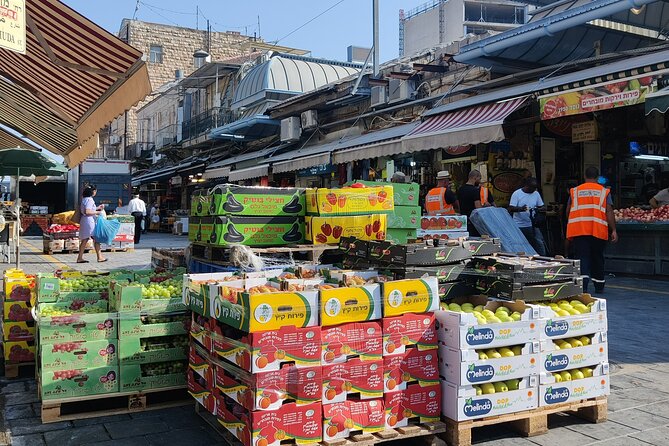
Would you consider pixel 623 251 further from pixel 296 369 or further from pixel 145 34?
pixel 145 34

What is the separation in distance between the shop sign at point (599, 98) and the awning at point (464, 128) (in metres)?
0.67

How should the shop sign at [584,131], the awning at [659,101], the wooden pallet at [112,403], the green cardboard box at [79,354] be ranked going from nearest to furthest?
the wooden pallet at [112,403]
the green cardboard box at [79,354]
the awning at [659,101]
the shop sign at [584,131]

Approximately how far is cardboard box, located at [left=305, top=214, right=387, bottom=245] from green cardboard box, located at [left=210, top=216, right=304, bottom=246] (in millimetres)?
247

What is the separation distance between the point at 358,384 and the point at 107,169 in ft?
80.9

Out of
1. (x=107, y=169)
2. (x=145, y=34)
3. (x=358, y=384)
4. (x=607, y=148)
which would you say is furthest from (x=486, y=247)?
(x=145, y=34)

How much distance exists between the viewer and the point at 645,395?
479 cm

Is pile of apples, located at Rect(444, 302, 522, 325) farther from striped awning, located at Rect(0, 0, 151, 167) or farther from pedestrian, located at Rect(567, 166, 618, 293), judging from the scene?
pedestrian, located at Rect(567, 166, 618, 293)

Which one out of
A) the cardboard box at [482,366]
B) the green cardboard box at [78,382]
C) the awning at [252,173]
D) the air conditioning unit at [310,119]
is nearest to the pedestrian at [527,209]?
the cardboard box at [482,366]

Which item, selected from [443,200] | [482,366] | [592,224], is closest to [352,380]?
[482,366]

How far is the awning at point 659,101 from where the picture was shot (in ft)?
27.6

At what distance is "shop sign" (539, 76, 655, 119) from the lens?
9273mm

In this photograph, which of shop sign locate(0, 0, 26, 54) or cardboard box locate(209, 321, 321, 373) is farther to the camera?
cardboard box locate(209, 321, 321, 373)

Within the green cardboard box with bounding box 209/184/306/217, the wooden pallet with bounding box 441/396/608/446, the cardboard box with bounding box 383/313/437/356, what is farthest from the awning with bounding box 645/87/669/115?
the cardboard box with bounding box 383/313/437/356

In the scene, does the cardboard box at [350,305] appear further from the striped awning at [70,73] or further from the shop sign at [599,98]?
the shop sign at [599,98]
